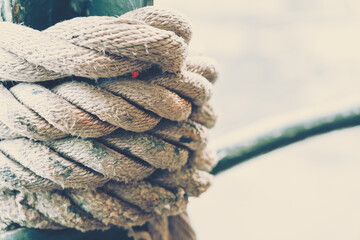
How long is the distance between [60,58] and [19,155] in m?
0.14

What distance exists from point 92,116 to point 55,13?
189 mm

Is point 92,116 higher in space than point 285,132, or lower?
higher

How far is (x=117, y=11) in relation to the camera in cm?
53

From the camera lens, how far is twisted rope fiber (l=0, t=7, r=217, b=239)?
416 mm

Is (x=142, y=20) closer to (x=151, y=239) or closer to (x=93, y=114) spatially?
(x=93, y=114)

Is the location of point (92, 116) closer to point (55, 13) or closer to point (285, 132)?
point (55, 13)

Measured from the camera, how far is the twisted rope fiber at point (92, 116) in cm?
42

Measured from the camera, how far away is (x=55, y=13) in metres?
0.53

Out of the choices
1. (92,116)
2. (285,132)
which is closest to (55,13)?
(92,116)

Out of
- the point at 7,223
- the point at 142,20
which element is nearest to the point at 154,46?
→ the point at 142,20

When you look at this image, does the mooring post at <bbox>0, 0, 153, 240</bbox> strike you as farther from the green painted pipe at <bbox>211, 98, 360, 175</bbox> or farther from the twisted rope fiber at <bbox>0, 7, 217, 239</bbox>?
the green painted pipe at <bbox>211, 98, 360, 175</bbox>

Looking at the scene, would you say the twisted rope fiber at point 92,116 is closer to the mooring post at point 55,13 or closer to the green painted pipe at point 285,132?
the mooring post at point 55,13

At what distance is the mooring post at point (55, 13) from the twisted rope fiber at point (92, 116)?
0.02 metres

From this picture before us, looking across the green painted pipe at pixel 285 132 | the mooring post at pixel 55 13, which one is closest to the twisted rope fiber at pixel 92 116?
the mooring post at pixel 55 13
